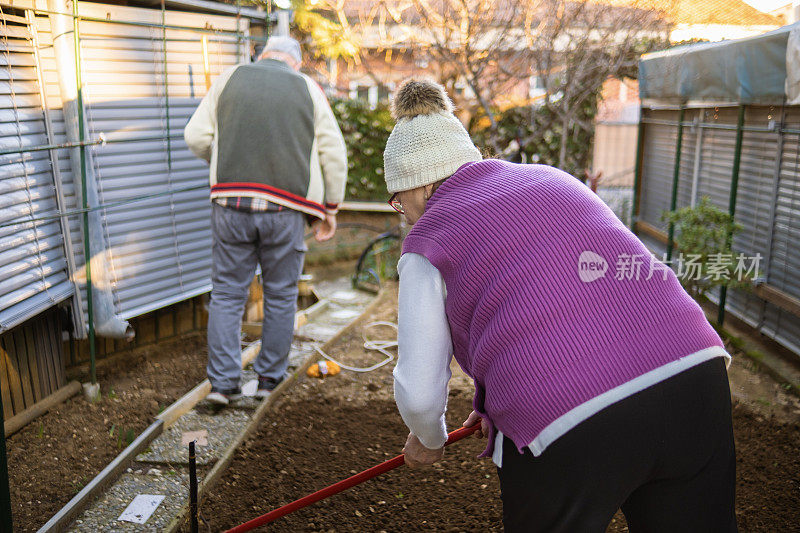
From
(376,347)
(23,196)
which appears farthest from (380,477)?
(23,196)

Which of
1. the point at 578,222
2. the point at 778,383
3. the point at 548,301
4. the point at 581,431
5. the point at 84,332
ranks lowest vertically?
the point at 778,383

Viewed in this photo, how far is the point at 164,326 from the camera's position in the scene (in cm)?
522

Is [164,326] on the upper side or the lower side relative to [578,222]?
lower

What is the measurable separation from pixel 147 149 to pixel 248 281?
4.03ft

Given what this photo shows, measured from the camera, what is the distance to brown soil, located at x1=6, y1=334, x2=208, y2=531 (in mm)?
3213

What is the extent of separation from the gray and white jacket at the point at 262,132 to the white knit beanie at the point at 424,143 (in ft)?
6.92

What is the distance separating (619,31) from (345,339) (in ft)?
15.8

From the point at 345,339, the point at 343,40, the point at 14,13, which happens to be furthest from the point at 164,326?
the point at 343,40

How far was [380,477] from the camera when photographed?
134 inches

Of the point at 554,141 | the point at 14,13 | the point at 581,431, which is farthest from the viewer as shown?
the point at 554,141

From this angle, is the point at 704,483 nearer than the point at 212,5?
Yes

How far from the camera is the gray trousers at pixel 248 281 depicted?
4105 mm

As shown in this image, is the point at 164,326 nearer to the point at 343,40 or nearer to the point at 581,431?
the point at 581,431

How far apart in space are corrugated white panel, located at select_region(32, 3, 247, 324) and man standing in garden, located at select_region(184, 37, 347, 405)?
63cm
